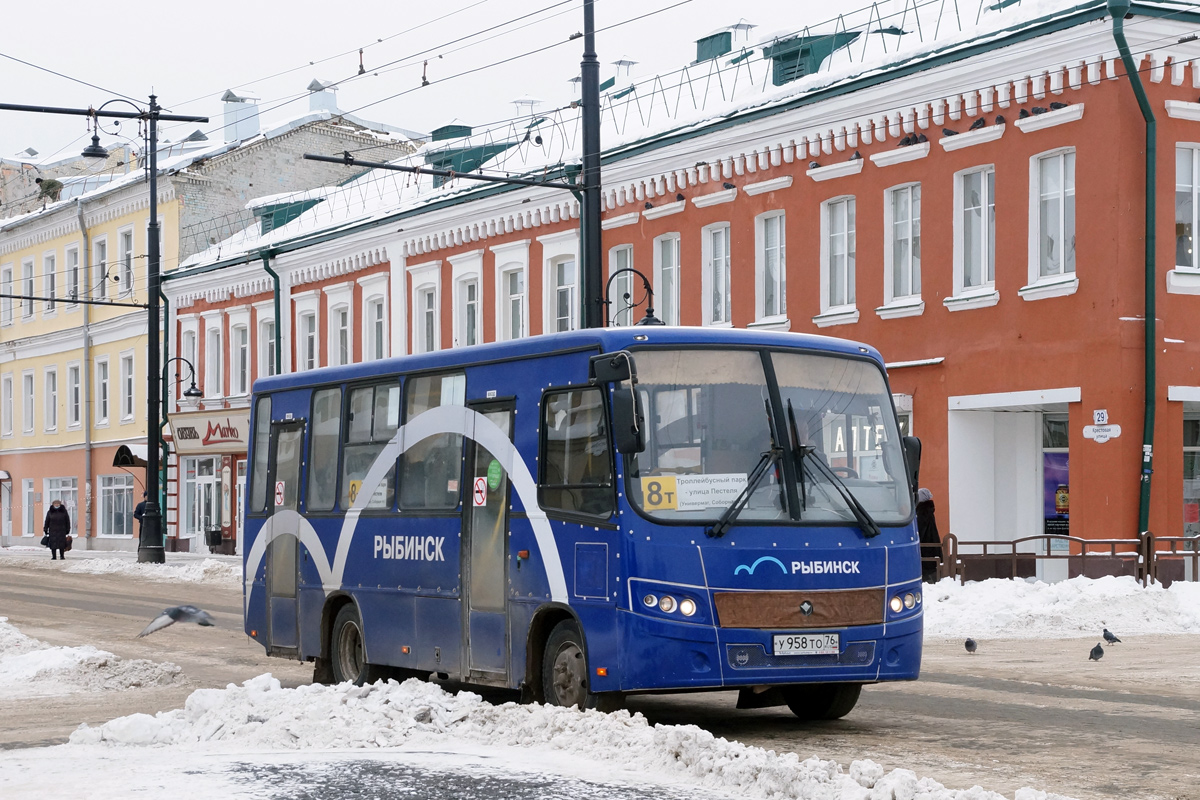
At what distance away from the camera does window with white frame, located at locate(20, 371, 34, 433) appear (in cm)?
6084

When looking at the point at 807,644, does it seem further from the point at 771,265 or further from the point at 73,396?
the point at 73,396

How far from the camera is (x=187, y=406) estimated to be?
50969mm

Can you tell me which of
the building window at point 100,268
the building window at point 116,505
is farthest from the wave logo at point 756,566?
the building window at point 100,268

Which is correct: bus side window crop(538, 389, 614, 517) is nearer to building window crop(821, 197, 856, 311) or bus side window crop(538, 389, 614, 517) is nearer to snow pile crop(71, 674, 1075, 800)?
Result: snow pile crop(71, 674, 1075, 800)

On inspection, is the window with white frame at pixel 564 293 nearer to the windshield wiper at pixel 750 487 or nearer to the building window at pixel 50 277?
the windshield wiper at pixel 750 487

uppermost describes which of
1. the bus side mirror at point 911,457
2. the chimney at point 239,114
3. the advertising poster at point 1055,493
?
the chimney at point 239,114

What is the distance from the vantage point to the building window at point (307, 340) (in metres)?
44.4

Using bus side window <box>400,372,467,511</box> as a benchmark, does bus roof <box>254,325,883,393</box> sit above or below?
above

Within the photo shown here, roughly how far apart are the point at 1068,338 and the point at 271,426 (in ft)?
40.6

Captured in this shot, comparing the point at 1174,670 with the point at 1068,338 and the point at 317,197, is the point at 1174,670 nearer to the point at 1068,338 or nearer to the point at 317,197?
the point at 1068,338

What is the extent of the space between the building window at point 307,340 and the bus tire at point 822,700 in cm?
3309

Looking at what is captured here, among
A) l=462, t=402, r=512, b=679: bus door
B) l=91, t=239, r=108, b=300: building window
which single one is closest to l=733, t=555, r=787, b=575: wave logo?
l=462, t=402, r=512, b=679: bus door

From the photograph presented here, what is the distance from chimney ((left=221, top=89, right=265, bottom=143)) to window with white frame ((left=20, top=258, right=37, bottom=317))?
819 centimetres

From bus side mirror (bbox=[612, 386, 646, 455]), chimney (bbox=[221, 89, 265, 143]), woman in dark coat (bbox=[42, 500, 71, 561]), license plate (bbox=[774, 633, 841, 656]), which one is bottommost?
woman in dark coat (bbox=[42, 500, 71, 561])
